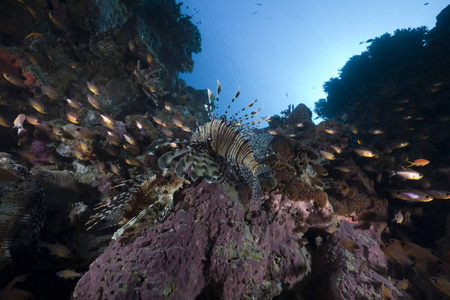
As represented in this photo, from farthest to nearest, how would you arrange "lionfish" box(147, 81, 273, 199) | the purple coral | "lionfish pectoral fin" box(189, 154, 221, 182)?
"lionfish" box(147, 81, 273, 199) < "lionfish pectoral fin" box(189, 154, 221, 182) < the purple coral

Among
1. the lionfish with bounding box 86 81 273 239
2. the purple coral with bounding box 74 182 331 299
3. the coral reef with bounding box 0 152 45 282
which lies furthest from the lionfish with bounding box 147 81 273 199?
the coral reef with bounding box 0 152 45 282

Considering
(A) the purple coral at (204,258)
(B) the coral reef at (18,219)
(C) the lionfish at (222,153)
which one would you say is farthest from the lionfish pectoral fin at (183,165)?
(B) the coral reef at (18,219)

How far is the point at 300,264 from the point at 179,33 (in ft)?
43.5

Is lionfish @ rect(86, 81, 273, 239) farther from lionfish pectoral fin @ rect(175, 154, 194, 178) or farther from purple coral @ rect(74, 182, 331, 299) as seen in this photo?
purple coral @ rect(74, 182, 331, 299)

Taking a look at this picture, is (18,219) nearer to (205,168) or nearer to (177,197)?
(177,197)

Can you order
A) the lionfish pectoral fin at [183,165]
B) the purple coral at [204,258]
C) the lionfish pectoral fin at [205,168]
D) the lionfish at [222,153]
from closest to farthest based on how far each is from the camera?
the purple coral at [204,258] → the lionfish pectoral fin at [183,165] → the lionfish pectoral fin at [205,168] → the lionfish at [222,153]

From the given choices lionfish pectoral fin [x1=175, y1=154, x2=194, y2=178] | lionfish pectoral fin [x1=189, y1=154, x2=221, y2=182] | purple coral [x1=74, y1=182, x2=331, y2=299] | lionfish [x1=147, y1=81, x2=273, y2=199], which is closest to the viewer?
purple coral [x1=74, y1=182, x2=331, y2=299]

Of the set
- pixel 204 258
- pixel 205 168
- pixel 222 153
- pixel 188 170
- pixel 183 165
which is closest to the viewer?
pixel 204 258

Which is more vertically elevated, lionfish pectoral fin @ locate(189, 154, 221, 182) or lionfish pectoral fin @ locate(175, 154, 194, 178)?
lionfish pectoral fin @ locate(175, 154, 194, 178)

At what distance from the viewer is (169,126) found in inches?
296

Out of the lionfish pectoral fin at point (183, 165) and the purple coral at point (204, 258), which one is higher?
the lionfish pectoral fin at point (183, 165)

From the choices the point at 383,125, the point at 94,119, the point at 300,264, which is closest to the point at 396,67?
the point at 383,125

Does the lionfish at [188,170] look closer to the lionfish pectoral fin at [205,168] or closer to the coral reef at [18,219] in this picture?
the lionfish pectoral fin at [205,168]

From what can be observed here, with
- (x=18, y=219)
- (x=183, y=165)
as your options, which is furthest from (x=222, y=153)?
(x=18, y=219)
